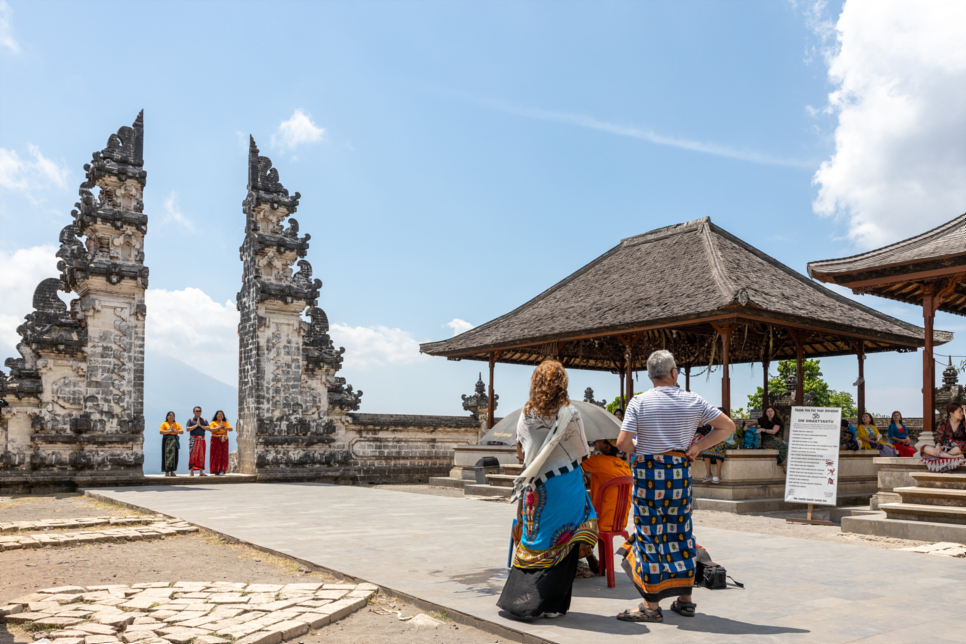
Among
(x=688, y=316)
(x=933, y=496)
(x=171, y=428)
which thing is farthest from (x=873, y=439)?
(x=171, y=428)

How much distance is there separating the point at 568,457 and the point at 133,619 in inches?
116

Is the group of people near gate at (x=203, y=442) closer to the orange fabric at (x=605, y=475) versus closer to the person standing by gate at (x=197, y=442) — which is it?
the person standing by gate at (x=197, y=442)

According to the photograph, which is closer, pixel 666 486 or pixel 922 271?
pixel 666 486

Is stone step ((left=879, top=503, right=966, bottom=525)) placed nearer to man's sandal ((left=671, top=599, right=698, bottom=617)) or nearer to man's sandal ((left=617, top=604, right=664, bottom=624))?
man's sandal ((left=671, top=599, right=698, bottom=617))

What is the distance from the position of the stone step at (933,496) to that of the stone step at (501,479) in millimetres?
7657

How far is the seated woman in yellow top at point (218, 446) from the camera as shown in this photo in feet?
56.3

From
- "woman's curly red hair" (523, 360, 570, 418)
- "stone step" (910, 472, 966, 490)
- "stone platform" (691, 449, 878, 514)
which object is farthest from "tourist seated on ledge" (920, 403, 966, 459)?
"woman's curly red hair" (523, 360, 570, 418)

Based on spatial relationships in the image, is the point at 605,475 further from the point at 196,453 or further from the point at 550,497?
the point at 196,453

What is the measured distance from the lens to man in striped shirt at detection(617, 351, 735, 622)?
453cm

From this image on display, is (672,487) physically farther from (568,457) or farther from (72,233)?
(72,233)

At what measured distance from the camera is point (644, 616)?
14.7 ft

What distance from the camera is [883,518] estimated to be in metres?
9.18

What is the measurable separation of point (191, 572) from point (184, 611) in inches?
62.1

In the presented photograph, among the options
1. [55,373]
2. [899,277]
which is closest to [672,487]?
[899,277]
